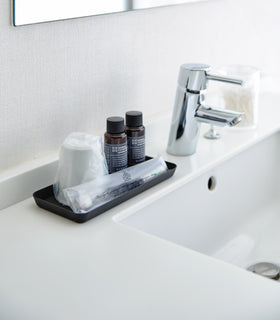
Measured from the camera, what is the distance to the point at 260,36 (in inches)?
53.9

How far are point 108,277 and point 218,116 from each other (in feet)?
1.30

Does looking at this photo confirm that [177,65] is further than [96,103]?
Yes

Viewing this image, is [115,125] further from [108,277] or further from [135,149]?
[108,277]

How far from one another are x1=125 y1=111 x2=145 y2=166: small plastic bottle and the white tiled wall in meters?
0.09

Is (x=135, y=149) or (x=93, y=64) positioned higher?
(x=93, y=64)

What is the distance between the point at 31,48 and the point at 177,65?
1.25 feet

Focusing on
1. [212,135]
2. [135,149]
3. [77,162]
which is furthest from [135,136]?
[212,135]

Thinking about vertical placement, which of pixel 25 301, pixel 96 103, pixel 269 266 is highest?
pixel 96 103

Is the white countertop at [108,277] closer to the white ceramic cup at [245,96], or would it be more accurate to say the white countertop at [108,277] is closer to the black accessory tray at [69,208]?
the black accessory tray at [69,208]

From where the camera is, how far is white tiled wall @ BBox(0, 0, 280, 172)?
0.80 metres

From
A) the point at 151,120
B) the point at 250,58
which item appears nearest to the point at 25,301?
the point at 151,120

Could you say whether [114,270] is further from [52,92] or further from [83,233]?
[52,92]

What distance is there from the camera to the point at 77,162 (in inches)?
30.4

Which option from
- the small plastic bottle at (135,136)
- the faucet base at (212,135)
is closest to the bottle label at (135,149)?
the small plastic bottle at (135,136)
